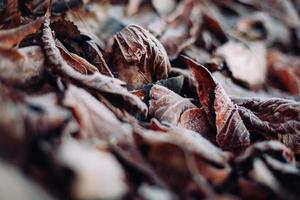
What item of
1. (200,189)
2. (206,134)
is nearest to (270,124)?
(206,134)

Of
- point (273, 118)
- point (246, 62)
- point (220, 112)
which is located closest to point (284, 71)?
point (246, 62)

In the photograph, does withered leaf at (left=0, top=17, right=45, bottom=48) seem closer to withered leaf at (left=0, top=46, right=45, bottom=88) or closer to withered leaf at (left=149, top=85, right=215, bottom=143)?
withered leaf at (left=0, top=46, right=45, bottom=88)

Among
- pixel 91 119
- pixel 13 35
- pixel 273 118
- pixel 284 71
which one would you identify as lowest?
pixel 284 71

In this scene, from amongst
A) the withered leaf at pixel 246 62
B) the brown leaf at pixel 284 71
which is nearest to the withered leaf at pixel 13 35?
the withered leaf at pixel 246 62

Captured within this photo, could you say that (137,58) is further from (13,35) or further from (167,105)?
(13,35)

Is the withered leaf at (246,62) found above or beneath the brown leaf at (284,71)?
above

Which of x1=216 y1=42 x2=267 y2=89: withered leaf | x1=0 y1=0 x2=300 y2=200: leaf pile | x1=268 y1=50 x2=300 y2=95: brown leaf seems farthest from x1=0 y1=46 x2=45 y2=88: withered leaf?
x1=268 y1=50 x2=300 y2=95: brown leaf

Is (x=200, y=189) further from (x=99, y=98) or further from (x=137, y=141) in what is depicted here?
(x=99, y=98)

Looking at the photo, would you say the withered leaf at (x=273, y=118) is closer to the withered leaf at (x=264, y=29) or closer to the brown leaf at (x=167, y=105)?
the brown leaf at (x=167, y=105)

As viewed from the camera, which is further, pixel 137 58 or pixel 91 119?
pixel 137 58
